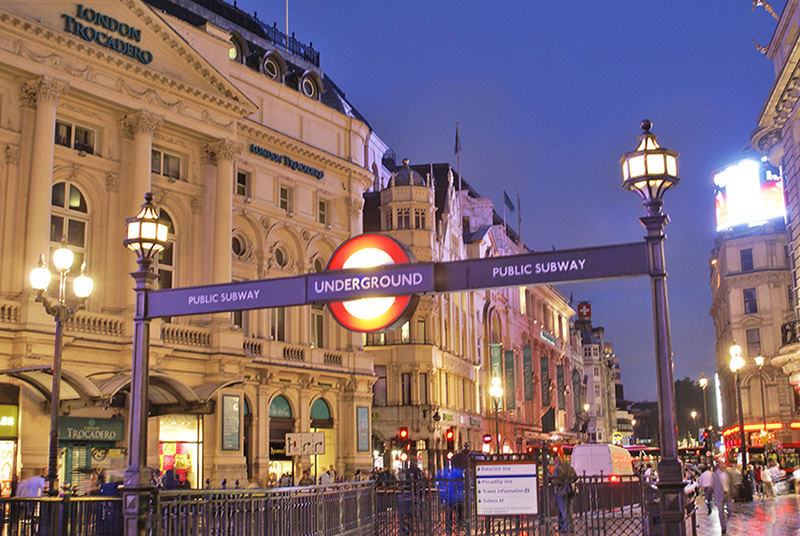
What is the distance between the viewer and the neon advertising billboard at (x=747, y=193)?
76.8 m

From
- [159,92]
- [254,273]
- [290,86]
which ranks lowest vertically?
[254,273]

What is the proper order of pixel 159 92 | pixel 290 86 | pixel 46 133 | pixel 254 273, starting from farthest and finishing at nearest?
pixel 290 86, pixel 254 273, pixel 159 92, pixel 46 133

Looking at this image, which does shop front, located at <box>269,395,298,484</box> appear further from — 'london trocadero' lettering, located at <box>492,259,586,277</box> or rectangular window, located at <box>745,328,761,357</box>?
rectangular window, located at <box>745,328,761,357</box>

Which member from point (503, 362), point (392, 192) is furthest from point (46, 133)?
point (503, 362)

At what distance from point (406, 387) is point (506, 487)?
42.5 m

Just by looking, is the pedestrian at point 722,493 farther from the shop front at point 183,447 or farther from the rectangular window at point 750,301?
the rectangular window at point 750,301

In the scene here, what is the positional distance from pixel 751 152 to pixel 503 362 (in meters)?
30.8

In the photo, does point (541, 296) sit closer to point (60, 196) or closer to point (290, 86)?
point (290, 86)

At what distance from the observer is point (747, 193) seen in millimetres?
79250

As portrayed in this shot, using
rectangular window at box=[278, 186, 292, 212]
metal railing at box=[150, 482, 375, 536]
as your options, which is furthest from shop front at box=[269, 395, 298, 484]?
metal railing at box=[150, 482, 375, 536]

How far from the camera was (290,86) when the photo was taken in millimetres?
46719

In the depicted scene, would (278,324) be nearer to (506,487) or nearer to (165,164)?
(165,164)

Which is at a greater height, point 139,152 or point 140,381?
point 139,152

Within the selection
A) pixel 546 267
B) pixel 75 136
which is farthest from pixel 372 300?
pixel 75 136
